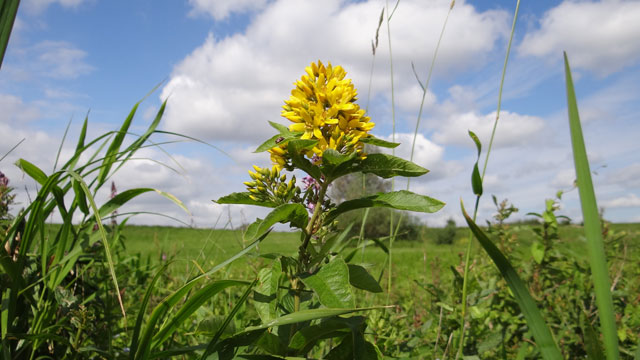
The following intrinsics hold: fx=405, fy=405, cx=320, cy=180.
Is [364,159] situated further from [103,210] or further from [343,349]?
[103,210]

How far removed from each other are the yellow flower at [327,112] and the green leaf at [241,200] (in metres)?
0.10

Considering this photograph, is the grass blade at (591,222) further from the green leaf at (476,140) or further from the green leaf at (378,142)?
the green leaf at (378,142)

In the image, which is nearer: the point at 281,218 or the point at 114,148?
the point at 281,218

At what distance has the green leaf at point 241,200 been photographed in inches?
35.8

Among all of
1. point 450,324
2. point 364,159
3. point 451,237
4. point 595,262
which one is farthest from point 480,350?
point 451,237

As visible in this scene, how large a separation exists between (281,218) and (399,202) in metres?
0.25

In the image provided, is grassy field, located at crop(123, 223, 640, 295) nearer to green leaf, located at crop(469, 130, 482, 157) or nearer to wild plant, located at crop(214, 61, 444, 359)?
wild plant, located at crop(214, 61, 444, 359)

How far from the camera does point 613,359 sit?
54 cm

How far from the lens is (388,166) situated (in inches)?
36.3

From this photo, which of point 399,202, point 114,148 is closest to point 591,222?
point 399,202

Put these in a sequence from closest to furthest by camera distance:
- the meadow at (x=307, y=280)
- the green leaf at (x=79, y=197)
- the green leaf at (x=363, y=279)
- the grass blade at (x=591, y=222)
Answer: the grass blade at (x=591, y=222) → the meadow at (x=307, y=280) → the green leaf at (x=363, y=279) → the green leaf at (x=79, y=197)

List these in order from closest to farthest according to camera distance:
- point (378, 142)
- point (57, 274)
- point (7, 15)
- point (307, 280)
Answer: point (7, 15)
point (307, 280)
point (378, 142)
point (57, 274)

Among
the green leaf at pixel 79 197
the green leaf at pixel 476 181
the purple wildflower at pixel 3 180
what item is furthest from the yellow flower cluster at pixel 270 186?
the purple wildflower at pixel 3 180

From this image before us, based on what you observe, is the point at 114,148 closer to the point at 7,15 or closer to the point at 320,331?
the point at 7,15
